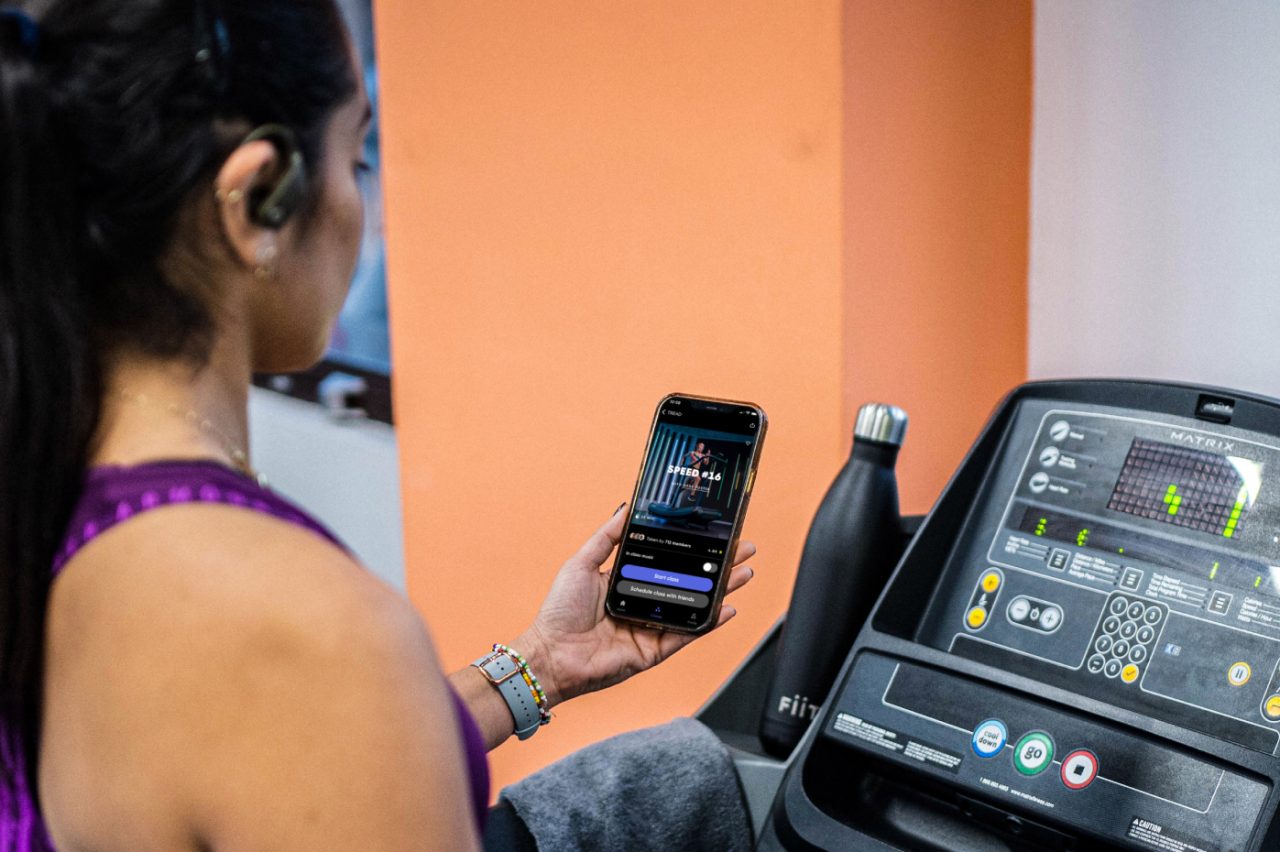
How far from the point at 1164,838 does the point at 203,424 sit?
677mm

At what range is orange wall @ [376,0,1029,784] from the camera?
4.35 ft

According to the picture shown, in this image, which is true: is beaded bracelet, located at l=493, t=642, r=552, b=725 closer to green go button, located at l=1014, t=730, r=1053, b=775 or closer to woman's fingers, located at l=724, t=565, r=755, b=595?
woman's fingers, located at l=724, t=565, r=755, b=595

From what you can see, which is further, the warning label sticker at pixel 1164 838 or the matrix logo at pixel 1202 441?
the matrix logo at pixel 1202 441

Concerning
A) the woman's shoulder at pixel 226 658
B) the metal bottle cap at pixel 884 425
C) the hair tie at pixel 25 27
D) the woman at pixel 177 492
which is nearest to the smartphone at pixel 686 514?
the metal bottle cap at pixel 884 425

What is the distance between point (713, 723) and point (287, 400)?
2105 millimetres

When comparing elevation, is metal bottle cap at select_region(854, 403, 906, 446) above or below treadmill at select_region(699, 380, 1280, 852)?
above

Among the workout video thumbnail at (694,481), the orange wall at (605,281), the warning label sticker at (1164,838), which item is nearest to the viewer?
the warning label sticker at (1164,838)

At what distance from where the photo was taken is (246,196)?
Result: 1.98 feet

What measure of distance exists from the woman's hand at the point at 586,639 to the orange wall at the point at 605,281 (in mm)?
397

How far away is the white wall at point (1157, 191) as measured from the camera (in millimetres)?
1224

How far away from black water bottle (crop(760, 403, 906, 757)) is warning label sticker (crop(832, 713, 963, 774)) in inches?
2.8

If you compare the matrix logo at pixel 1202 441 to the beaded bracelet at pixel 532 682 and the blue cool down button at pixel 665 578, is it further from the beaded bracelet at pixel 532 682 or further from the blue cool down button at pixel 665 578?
the beaded bracelet at pixel 532 682

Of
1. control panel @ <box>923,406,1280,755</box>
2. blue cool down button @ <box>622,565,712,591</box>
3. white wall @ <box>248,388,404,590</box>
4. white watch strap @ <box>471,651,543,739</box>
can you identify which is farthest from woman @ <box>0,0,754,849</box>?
white wall @ <box>248,388,404,590</box>

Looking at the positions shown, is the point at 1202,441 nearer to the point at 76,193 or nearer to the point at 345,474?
the point at 76,193
